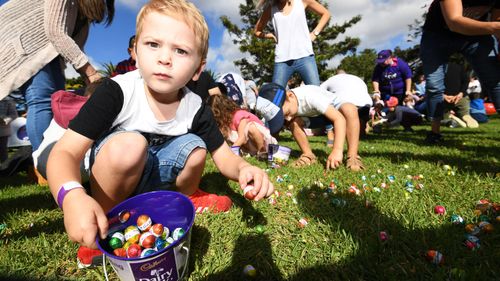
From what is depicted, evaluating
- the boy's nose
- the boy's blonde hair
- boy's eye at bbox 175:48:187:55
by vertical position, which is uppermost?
the boy's blonde hair

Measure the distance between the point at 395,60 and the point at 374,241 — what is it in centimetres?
731

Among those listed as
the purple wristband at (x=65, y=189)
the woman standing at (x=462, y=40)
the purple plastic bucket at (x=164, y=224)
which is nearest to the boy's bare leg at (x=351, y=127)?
the woman standing at (x=462, y=40)

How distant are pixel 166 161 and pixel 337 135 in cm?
203

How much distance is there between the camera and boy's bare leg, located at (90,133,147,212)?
1.51m

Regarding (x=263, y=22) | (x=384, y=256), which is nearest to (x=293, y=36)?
(x=263, y=22)

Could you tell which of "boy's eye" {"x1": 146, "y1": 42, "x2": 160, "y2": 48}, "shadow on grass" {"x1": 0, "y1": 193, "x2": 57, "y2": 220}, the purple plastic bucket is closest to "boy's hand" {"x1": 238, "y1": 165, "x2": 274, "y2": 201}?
the purple plastic bucket

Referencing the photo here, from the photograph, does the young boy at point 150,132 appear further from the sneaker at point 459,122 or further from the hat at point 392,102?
the sneaker at point 459,122

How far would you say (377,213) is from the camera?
5.75ft

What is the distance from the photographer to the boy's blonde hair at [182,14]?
152 centimetres

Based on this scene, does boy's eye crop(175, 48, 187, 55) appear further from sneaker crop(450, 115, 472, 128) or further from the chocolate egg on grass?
sneaker crop(450, 115, 472, 128)

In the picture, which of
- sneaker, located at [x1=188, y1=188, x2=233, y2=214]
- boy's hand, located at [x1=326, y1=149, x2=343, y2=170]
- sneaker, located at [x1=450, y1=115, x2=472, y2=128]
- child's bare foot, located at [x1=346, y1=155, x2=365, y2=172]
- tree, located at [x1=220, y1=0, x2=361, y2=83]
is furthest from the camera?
tree, located at [x1=220, y1=0, x2=361, y2=83]

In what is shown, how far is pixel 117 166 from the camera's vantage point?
4.99ft

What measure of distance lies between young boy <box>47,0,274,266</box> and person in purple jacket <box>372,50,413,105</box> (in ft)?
22.6

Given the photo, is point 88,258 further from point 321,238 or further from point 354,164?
point 354,164
